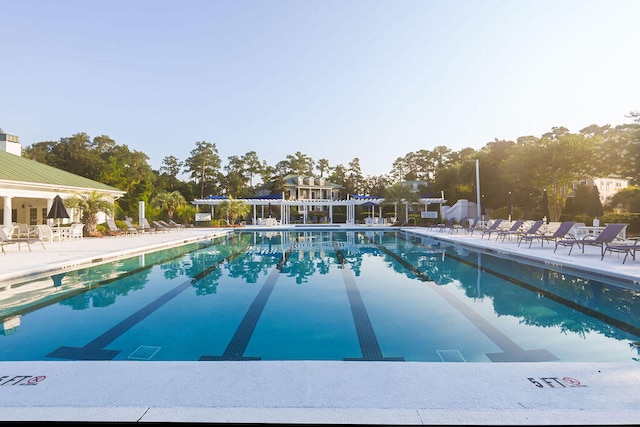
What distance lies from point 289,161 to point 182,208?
84.4 feet

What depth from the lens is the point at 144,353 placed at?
12.7 ft

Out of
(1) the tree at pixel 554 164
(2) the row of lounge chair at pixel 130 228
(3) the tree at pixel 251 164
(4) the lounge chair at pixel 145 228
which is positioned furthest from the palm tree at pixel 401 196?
(3) the tree at pixel 251 164

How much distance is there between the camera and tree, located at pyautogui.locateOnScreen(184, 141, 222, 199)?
47750 mm

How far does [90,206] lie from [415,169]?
145 ft

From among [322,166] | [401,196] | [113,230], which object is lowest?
[113,230]

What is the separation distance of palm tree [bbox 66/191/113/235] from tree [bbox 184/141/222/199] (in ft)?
96.9

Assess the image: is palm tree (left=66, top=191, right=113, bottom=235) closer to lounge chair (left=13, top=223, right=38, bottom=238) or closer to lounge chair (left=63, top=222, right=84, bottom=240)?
lounge chair (left=63, top=222, right=84, bottom=240)

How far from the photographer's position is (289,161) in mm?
53062

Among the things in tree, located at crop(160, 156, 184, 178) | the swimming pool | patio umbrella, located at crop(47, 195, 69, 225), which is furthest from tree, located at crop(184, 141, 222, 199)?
the swimming pool

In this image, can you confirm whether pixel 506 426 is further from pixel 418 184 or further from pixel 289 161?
pixel 289 161

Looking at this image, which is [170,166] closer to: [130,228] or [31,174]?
[130,228]

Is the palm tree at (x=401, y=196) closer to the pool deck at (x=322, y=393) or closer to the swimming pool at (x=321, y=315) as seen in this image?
the swimming pool at (x=321, y=315)

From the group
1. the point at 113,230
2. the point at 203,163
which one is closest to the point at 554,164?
the point at 113,230

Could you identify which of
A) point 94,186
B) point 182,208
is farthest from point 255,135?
point 94,186
